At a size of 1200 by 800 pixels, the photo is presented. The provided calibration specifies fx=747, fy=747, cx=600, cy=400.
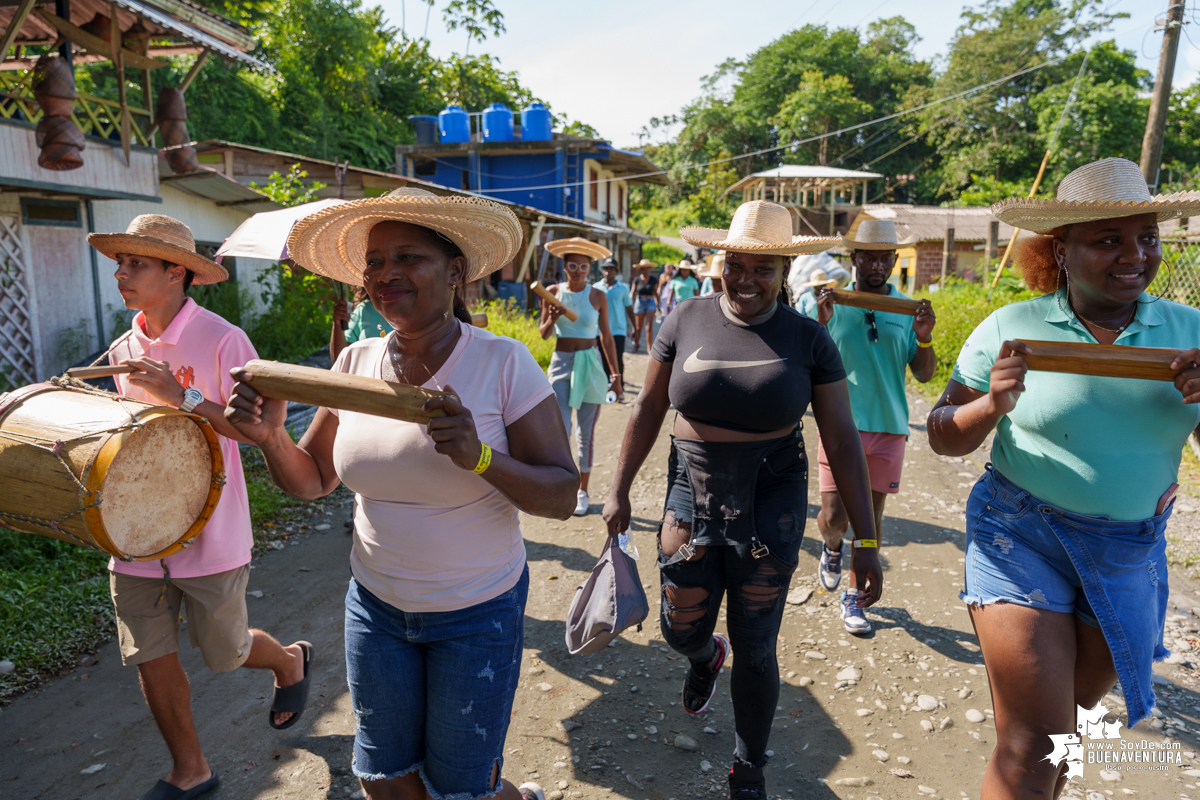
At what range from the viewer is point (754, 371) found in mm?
2756

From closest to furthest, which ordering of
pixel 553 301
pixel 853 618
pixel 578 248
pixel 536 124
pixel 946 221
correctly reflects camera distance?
pixel 853 618
pixel 553 301
pixel 578 248
pixel 536 124
pixel 946 221

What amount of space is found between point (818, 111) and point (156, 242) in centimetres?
4430

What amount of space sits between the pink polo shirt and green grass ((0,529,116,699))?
1.81 m

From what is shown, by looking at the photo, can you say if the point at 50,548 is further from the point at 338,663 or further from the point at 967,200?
the point at 967,200

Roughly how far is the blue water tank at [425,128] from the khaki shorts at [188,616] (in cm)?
2449

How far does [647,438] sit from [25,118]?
8.96 metres

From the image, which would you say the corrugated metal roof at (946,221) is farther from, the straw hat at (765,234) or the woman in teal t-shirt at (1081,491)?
the woman in teal t-shirt at (1081,491)

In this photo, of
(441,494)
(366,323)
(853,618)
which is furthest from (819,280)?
(441,494)

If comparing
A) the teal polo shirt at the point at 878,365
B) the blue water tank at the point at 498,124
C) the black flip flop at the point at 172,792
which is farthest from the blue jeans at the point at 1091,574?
the blue water tank at the point at 498,124

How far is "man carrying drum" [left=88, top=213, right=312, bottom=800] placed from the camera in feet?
8.95

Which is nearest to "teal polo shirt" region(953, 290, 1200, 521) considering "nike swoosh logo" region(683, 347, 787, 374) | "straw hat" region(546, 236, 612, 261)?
"nike swoosh logo" region(683, 347, 787, 374)

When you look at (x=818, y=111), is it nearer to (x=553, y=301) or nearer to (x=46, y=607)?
(x=553, y=301)

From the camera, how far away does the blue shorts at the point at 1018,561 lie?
2223 mm

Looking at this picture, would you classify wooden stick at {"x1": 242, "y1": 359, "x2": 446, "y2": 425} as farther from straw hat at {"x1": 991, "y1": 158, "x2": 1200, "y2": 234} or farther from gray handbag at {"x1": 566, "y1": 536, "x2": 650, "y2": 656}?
straw hat at {"x1": 991, "y1": 158, "x2": 1200, "y2": 234}
